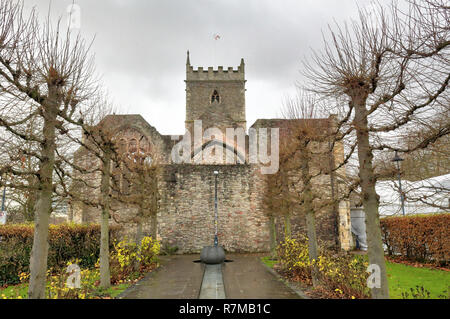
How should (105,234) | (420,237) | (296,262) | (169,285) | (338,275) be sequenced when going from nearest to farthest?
(338,275) → (105,234) → (169,285) → (296,262) → (420,237)

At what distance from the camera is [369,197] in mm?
4832

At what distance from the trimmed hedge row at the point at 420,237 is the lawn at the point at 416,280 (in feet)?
3.77

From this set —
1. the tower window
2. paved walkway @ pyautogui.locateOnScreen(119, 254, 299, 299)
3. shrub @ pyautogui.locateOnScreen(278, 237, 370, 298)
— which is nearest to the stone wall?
paved walkway @ pyautogui.locateOnScreen(119, 254, 299, 299)

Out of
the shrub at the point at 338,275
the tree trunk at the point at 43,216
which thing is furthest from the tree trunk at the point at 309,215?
the tree trunk at the point at 43,216

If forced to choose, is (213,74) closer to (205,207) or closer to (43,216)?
(205,207)

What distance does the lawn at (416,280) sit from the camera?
7.07 m

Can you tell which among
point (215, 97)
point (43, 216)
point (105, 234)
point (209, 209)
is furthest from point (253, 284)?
point (215, 97)

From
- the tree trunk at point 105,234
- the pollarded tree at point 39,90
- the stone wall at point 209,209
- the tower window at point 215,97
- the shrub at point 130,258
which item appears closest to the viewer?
the pollarded tree at point 39,90

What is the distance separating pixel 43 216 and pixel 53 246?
6522 millimetres

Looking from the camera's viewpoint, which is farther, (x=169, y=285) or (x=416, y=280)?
(x=416, y=280)

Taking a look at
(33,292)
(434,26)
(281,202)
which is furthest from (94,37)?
(281,202)

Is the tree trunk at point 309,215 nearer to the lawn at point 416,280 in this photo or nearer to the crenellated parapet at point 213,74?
the lawn at point 416,280

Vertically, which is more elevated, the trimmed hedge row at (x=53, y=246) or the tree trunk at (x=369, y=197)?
the tree trunk at (x=369, y=197)

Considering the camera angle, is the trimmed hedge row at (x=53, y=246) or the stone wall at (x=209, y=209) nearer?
the trimmed hedge row at (x=53, y=246)
